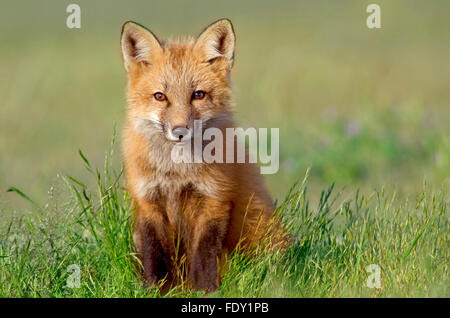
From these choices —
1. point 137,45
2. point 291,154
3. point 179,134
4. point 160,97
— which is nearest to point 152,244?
point 179,134

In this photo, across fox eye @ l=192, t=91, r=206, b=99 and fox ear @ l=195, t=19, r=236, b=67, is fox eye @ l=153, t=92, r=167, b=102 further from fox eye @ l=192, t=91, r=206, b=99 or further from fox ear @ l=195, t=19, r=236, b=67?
fox ear @ l=195, t=19, r=236, b=67

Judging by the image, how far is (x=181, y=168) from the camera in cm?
471

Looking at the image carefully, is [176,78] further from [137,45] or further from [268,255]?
[268,255]

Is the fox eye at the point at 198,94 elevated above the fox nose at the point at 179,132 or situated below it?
above

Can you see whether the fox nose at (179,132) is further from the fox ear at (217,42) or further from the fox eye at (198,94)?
the fox ear at (217,42)

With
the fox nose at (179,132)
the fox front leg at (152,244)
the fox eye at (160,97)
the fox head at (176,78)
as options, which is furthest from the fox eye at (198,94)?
the fox front leg at (152,244)

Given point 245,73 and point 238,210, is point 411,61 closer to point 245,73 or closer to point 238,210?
point 245,73

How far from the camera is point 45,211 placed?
195 inches

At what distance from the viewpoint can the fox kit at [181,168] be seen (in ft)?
15.2

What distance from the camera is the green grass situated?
→ 441 cm

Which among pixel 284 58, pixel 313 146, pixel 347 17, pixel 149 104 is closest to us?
pixel 149 104
